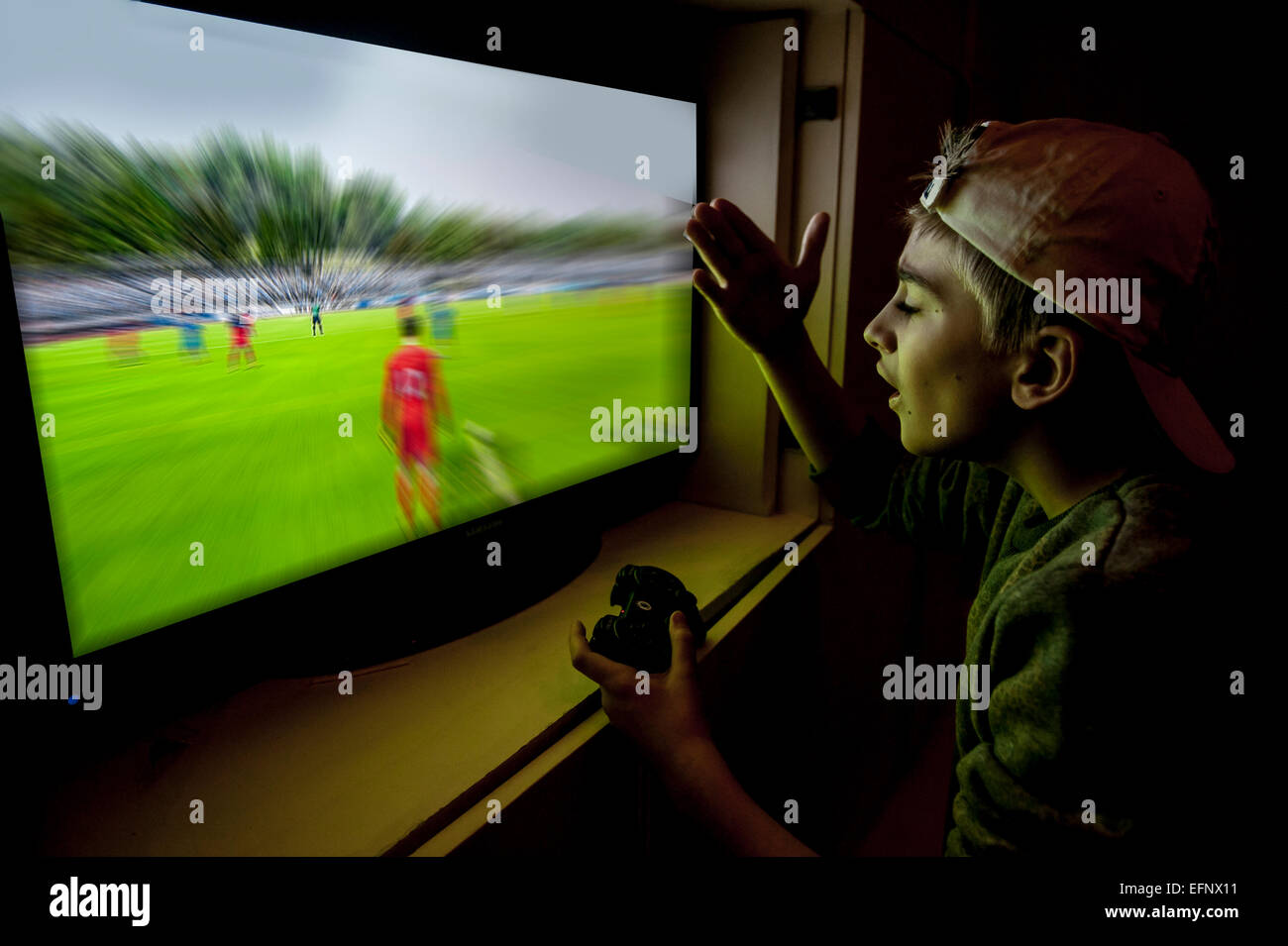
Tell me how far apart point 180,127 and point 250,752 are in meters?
0.62

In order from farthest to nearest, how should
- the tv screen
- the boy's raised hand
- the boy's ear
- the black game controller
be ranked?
the boy's raised hand < the black game controller < the boy's ear < the tv screen

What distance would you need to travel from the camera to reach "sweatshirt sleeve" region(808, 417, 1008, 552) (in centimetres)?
120

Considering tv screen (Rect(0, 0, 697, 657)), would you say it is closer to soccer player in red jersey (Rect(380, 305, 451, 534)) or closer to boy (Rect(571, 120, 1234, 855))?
soccer player in red jersey (Rect(380, 305, 451, 534))

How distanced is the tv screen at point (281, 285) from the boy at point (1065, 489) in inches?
14.3

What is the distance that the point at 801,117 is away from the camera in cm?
145

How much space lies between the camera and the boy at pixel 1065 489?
0.74 m

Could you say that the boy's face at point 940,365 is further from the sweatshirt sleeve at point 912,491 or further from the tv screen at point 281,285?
the tv screen at point 281,285

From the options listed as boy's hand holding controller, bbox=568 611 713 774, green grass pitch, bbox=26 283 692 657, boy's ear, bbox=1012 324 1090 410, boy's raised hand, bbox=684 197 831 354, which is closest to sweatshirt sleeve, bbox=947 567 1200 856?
boy's ear, bbox=1012 324 1090 410

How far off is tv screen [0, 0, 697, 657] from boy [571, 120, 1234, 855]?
36 centimetres

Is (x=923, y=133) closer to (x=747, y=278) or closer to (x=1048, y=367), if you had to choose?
(x=747, y=278)

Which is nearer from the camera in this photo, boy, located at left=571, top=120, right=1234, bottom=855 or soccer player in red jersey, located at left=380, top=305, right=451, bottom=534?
boy, located at left=571, top=120, right=1234, bottom=855


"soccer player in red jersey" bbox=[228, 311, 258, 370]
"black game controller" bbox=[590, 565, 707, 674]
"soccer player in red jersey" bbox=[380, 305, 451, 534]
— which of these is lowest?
"black game controller" bbox=[590, 565, 707, 674]

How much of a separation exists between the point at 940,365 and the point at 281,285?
2.40 feet
